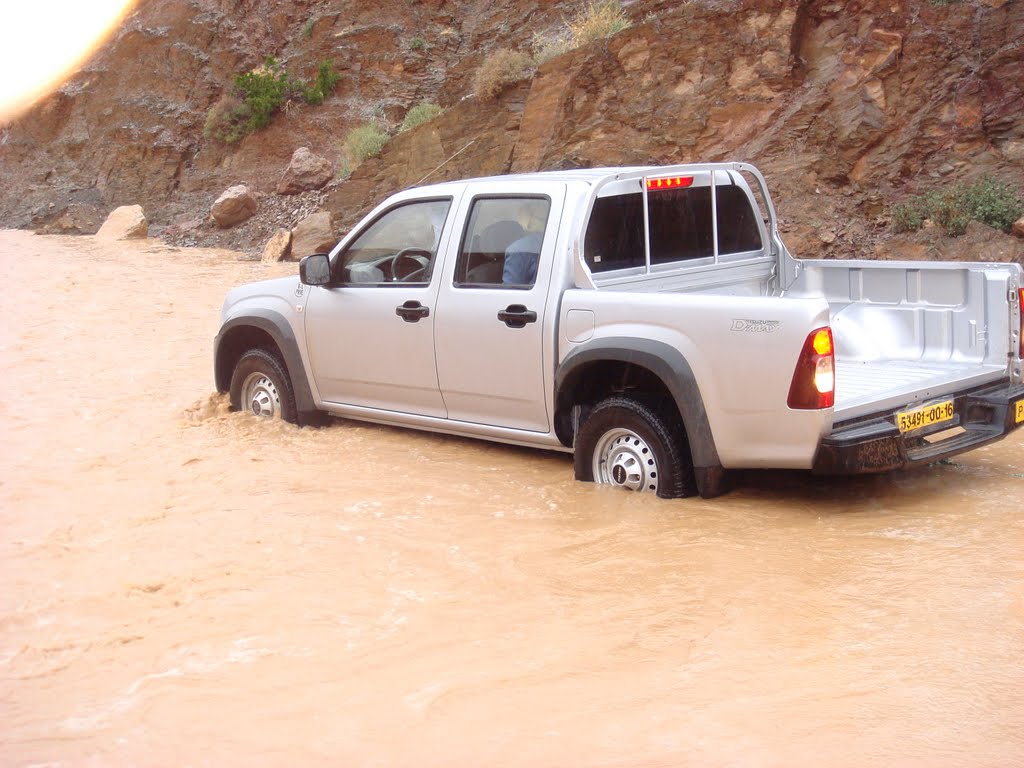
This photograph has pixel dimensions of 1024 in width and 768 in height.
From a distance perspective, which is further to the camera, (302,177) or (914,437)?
(302,177)

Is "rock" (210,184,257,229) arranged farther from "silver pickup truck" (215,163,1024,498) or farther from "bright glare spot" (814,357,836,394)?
"bright glare spot" (814,357,836,394)

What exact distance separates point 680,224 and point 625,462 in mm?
1573

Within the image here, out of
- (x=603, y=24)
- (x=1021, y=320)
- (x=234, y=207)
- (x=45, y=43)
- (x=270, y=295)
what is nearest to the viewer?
(x=1021, y=320)

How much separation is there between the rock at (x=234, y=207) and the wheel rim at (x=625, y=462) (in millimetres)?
17880

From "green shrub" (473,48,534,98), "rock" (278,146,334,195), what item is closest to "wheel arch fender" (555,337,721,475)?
"green shrub" (473,48,534,98)

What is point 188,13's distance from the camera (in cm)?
2927

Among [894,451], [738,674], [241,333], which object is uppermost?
[241,333]

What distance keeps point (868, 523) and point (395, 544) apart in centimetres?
231

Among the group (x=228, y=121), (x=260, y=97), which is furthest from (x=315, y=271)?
(x=228, y=121)

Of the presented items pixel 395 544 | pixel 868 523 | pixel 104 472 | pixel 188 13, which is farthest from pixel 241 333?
pixel 188 13

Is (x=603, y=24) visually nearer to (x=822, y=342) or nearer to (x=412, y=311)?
(x=412, y=311)

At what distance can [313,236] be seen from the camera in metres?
19.2

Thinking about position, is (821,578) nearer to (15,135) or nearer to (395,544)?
(395,544)

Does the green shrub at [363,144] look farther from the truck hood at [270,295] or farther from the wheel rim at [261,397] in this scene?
the wheel rim at [261,397]
